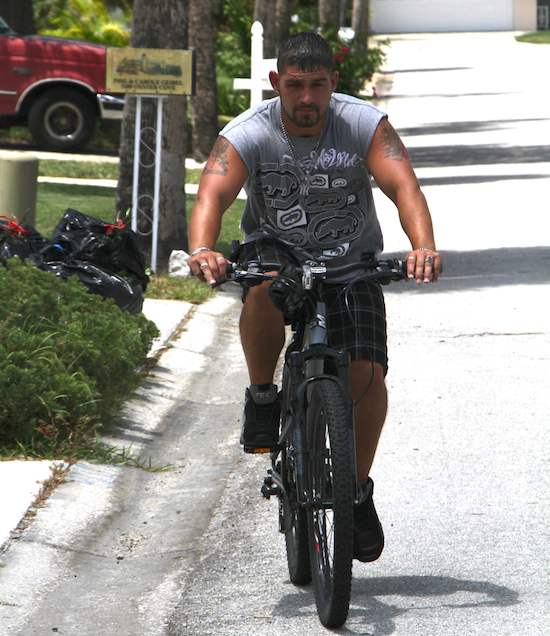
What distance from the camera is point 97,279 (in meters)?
6.41

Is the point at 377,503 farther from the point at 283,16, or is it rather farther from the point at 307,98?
the point at 283,16

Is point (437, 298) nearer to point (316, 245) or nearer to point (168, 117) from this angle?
point (168, 117)

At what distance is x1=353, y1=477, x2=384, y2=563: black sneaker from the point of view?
3.45 metres

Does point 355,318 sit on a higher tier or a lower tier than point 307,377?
higher

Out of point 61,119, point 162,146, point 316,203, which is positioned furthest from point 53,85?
point 316,203

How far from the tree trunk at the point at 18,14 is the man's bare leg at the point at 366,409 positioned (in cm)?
1913

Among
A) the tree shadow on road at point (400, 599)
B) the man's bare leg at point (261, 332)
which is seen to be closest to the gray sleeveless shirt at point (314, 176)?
the man's bare leg at point (261, 332)

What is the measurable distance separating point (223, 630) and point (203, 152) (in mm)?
15890

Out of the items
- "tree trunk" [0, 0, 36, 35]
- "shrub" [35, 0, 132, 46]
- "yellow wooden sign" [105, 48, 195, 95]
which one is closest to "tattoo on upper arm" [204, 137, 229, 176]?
"yellow wooden sign" [105, 48, 195, 95]

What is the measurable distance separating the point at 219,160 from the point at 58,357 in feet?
6.99

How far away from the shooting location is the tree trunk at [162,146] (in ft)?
31.5

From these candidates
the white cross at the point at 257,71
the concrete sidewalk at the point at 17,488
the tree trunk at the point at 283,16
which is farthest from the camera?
the tree trunk at the point at 283,16

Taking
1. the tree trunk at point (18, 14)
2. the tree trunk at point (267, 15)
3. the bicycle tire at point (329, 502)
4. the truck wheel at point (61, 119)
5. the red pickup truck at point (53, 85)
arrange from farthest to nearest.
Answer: the tree trunk at point (267, 15)
the tree trunk at point (18, 14)
the truck wheel at point (61, 119)
the red pickup truck at point (53, 85)
the bicycle tire at point (329, 502)

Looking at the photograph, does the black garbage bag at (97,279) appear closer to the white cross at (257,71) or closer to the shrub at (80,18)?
the white cross at (257,71)
